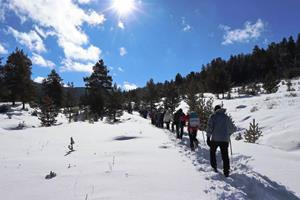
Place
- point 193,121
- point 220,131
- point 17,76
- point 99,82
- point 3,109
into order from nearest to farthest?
point 220,131, point 193,121, point 3,109, point 17,76, point 99,82

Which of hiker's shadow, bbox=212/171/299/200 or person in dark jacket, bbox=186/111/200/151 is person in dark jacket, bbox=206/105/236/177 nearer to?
hiker's shadow, bbox=212/171/299/200

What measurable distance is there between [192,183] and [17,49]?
153 feet

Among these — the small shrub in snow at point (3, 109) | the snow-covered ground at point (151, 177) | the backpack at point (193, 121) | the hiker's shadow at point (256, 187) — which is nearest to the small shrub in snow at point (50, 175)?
the snow-covered ground at point (151, 177)

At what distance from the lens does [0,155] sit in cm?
1100

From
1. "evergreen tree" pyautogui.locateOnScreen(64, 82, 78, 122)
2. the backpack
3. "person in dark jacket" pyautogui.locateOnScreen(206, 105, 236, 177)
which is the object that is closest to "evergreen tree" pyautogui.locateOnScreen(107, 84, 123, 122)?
"evergreen tree" pyautogui.locateOnScreen(64, 82, 78, 122)

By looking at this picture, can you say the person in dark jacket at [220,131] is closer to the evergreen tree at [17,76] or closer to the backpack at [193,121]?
the backpack at [193,121]

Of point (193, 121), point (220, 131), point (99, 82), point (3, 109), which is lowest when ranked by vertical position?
point (220, 131)

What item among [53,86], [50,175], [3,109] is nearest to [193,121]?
[50,175]

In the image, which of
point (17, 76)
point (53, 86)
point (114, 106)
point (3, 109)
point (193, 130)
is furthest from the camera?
point (53, 86)

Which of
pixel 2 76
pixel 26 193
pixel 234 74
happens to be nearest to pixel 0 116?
pixel 2 76

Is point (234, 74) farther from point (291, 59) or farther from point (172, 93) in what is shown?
point (172, 93)

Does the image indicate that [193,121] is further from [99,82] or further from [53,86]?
[53,86]

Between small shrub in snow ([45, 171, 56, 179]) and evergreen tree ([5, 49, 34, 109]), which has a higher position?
evergreen tree ([5, 49, 34, 109])

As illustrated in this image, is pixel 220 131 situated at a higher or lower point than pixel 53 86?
lower
